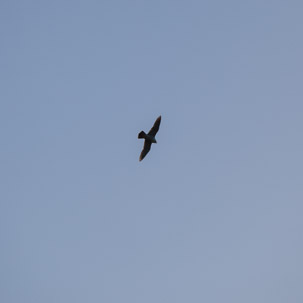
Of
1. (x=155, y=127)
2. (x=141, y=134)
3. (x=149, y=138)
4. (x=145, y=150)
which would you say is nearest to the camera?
(x=141, y=134)

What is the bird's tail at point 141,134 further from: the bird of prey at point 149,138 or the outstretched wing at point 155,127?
the outstretched wing at point 155,127

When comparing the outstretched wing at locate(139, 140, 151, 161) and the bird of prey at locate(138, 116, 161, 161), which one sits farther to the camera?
the outstretched wing at locate(139, 140, 151, 161)

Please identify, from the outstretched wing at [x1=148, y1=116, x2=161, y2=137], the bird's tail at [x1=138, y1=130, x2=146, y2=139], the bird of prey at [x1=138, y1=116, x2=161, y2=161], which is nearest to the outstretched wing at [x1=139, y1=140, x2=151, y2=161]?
the bird of prey at [x1=138, y1=116, x2=161, y2=161]

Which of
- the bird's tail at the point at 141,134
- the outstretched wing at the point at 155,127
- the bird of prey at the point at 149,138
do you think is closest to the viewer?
the bird's tail at the point at 141,134

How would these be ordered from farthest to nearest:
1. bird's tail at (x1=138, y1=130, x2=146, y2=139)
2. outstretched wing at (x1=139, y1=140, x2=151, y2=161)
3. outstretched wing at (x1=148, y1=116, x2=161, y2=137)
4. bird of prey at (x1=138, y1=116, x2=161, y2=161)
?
outstretched wing at (x1=139, y1=140, x2=151, y2=161) → outstretched wing at (x1=148, y1=116, x2=161, y2=137) → bird of prey at (x1=138, y1=116, x2=161, y2=161) → bird's tail at (x1=138, y1=130, x2=146, y2=139)

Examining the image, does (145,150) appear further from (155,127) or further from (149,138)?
(155,127)

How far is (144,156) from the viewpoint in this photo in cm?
5659

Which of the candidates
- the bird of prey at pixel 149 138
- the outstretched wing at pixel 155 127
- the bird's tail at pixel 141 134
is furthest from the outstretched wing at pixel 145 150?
the bird's tail at pixel 141 134

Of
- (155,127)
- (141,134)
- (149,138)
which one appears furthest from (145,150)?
(141,134)

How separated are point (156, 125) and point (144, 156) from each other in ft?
9.79

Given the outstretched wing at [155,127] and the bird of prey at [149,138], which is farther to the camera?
the outstretched wing at [155,127]

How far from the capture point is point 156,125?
182ft

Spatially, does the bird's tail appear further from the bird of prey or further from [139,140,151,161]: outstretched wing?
[139,140,151,161]: outstretched wing

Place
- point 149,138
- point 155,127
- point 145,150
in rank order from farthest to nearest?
point 145,150, point 155,127, point 149,138
